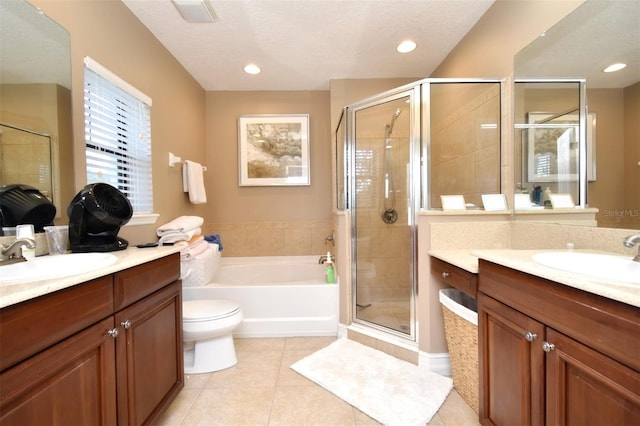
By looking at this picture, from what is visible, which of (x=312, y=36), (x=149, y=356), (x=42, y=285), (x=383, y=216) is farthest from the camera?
(x=383, y=216)

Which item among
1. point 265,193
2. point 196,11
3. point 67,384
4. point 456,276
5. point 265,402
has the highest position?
point 196,11

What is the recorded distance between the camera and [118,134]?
1.72 m

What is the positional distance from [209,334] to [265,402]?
0.54 metres

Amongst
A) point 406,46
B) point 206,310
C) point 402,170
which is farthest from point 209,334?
point 406,46

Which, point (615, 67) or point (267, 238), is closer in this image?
point (615, 67)

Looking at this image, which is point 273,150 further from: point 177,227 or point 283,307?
point 283,307

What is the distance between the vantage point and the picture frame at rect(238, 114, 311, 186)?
3.01 meters

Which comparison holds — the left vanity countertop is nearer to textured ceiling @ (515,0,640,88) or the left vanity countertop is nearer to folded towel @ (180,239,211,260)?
folded towel @ (180,239,211,260)

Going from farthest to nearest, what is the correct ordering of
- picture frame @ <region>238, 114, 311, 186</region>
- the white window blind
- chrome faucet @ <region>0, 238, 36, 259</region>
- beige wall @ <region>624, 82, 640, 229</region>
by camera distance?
picture frame @ <region>238, 114, 311, 186</region>, the white window blind, beige wall @ <region>624, 82, 640, 229</region>, chrome faucet @ <region>0, 238, 36, 259</region>

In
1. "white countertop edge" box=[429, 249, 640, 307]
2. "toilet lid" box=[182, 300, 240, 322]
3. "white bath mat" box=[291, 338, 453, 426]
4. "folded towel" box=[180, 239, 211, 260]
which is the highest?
"white countertop edge" box=[429, 249, 640, 307]

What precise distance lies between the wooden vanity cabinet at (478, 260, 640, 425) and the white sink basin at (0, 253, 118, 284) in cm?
151

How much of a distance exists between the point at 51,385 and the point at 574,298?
150 cm

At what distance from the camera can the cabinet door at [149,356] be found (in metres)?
1.00

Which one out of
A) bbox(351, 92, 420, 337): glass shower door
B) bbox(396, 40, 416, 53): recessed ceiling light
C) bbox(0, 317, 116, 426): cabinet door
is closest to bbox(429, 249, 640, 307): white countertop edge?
bbox(351, 92, 420, 337): glass shower door
